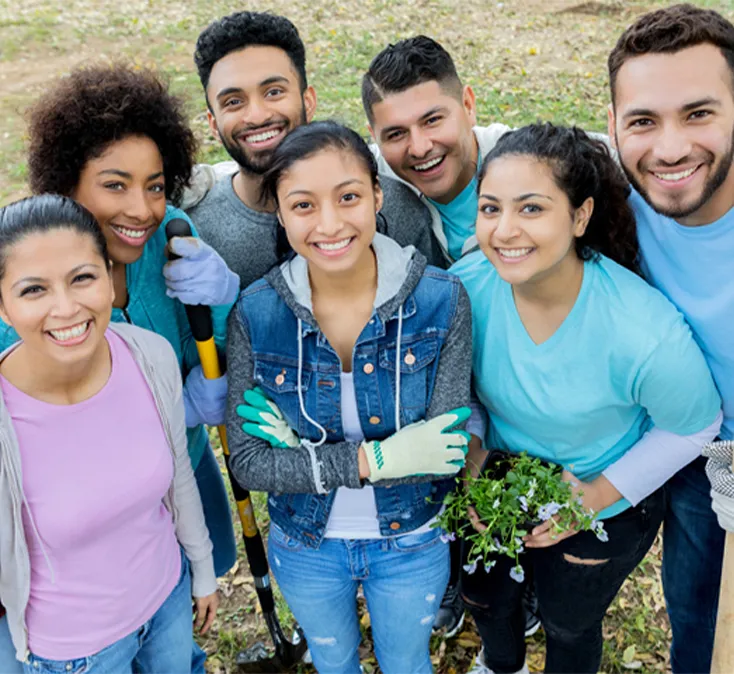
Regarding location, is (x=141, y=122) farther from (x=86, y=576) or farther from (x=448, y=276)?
(x=86, y=576)

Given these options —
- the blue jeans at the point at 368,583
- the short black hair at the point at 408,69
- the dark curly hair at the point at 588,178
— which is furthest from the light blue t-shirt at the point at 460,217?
the blue jeans at the point at 368,583

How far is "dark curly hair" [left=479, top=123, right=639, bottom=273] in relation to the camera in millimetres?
2314

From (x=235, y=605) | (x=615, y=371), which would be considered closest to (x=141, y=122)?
(x=615, y=371)

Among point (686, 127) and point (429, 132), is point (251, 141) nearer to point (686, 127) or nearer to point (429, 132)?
point (429, 132)

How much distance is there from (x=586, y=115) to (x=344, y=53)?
3981mm

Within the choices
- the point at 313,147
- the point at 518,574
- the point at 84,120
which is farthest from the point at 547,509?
the point at 84,120

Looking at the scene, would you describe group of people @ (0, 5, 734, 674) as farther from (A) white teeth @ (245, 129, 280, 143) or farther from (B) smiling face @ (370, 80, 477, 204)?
(B) smiling face @ (370, 80, 477, 204)

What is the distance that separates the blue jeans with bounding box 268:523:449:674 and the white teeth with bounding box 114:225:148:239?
1103 mm

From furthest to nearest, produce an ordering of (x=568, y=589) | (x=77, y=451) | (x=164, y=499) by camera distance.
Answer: (x=568, y=589), (x=164, y=499), (x=77, y=451)

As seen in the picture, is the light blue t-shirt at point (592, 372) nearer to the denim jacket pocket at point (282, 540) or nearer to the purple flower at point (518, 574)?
the purple flower at point (518, 574)

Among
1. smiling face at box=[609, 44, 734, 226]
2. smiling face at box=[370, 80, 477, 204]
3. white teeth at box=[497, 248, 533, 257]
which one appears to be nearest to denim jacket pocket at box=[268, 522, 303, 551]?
white teeth at box=[497, 248, 533, 257]

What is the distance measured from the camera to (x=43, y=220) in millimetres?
2059

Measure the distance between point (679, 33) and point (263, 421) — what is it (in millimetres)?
1793

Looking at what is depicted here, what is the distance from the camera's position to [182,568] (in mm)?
2629
